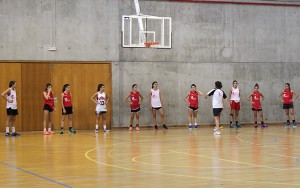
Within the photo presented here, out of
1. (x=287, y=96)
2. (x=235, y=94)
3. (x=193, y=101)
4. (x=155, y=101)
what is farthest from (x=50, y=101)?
(x=287, y=96)

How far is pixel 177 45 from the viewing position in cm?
2678

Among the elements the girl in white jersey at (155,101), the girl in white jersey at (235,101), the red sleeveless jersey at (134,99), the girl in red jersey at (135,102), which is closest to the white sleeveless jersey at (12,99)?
the girl in red jersey at (135,102)

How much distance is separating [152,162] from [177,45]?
14254 mm

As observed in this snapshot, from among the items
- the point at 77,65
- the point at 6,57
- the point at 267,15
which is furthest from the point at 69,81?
the point at 267,15

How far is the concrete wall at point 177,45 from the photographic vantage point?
974 inches

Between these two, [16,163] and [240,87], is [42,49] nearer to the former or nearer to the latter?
[240,87]

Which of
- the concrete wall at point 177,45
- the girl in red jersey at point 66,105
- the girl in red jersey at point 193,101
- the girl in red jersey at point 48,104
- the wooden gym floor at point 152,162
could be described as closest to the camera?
the wooden gym floor at point 152,162

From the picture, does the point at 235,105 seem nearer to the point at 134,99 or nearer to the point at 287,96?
the point at 287,96

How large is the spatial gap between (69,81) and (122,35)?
298 centimetres

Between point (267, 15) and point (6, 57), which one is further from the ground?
point (267, 15)

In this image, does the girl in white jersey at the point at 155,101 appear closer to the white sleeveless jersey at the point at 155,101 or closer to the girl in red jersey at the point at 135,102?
the white sleeveless jersey at the point at 155,101

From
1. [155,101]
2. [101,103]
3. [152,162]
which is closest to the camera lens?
[152,162]

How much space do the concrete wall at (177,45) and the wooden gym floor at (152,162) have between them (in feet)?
19.3

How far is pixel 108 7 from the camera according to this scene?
25734mm
